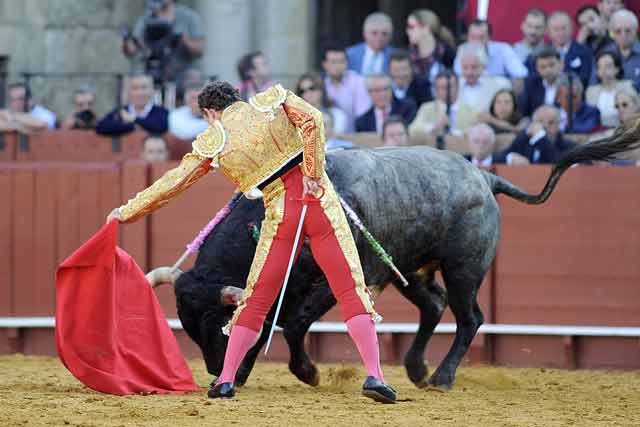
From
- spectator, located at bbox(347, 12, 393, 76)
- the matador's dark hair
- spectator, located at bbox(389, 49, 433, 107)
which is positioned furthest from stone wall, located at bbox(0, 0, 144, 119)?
the matador's dark hair

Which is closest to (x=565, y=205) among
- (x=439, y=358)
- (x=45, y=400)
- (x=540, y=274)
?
(x=540, y=274)

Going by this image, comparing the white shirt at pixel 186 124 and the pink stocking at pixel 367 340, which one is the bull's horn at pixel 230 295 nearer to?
the pink stocking at pixel 367 340

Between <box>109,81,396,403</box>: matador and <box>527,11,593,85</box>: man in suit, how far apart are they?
13.2ft

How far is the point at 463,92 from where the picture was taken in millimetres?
10531

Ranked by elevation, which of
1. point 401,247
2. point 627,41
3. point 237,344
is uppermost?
point 627,41

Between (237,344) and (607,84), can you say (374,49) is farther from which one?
(237,344)

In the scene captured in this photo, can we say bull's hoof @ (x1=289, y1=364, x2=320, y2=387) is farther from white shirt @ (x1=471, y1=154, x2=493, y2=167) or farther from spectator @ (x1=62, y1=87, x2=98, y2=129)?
spectator @ (x1=62, y1=87, x2=98, y2=129)

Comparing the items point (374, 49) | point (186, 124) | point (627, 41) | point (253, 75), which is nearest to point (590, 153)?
point (627, 41)

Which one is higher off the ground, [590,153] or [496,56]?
[496,56]

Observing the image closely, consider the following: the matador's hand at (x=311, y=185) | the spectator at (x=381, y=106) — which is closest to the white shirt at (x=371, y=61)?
the spectator at (x=381, y=106)

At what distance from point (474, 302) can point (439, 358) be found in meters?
1.75

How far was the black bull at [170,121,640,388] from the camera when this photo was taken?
765 cm

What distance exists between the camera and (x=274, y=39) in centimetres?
1387

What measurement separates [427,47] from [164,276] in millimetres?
3889
